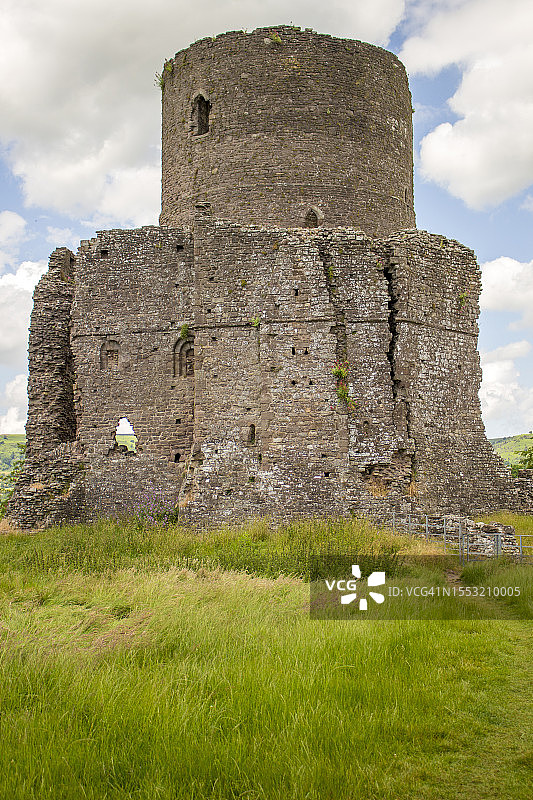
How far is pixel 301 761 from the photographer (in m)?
4.38

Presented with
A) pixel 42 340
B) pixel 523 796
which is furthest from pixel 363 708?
pixel 42 340

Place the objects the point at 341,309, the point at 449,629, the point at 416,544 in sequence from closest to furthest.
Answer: the point at 449,629, the point at 416,544, the point at 341,309

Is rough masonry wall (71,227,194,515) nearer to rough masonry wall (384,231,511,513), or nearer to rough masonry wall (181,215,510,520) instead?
rough masonry wall (181,215,510,520)

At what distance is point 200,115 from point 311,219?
473 centimetres

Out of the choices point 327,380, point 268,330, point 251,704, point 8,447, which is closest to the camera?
point 251,704

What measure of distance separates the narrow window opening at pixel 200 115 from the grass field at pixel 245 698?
588 inches

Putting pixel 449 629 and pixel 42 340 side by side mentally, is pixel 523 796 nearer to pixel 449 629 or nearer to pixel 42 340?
pixel 449 629

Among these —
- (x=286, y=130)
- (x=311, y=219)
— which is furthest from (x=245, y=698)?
(x=286, y=130)

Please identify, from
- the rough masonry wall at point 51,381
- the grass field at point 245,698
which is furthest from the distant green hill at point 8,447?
the grass field at point 245,698

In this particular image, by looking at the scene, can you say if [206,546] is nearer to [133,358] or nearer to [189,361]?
[189,361]

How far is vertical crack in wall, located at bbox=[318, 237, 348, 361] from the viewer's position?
15.8 meters

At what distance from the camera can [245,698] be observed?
5352 mm

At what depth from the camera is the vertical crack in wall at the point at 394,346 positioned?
1559 centimetres

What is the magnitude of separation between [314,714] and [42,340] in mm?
15495
